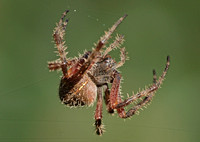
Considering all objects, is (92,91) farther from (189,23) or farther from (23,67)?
(189,23)

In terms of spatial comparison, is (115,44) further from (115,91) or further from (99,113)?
(99,113)

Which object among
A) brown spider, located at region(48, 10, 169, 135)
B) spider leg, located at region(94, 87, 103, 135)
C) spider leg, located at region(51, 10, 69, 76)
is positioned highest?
spider leg, located at region(51, 10, 69, 76)

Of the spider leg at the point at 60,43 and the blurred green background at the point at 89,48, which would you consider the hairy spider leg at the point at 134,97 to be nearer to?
the spider leg at the point at 60,43

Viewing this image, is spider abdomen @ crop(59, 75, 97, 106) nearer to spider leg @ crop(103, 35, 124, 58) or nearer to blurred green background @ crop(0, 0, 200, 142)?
spider leg @ crop(103, 35, 124, 58)

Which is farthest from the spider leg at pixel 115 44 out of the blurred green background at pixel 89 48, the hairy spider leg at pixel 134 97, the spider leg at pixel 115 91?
the blurred green background at pixel 89 48

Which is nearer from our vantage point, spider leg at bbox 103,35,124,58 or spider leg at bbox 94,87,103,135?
spider leg at bbox 103,35,124,58

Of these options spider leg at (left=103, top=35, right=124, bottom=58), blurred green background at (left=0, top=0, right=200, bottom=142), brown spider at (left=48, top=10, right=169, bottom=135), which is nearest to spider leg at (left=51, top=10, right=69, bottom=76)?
brown spider at (left=48, top=10, right=169, bottom=135)

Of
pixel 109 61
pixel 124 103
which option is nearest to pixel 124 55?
pixel 109 61
